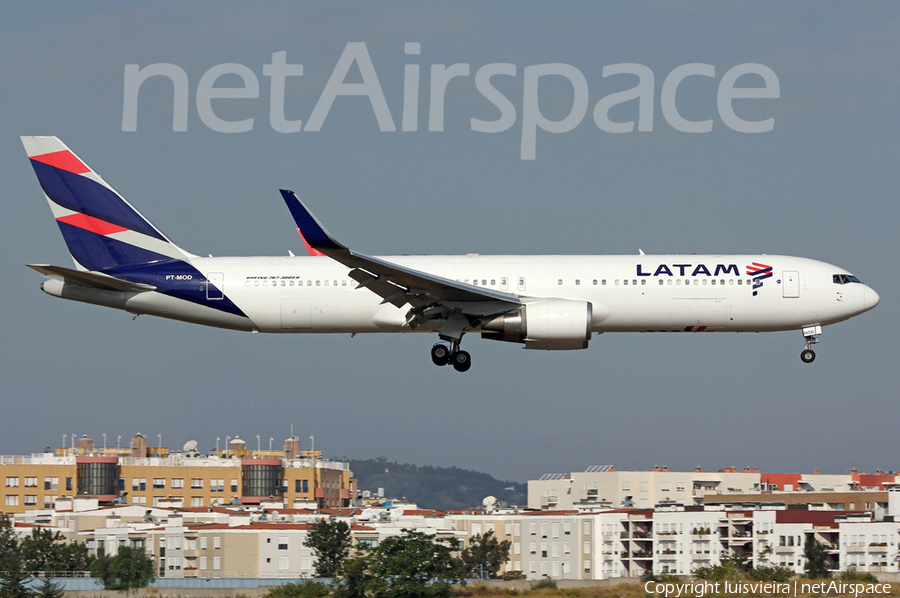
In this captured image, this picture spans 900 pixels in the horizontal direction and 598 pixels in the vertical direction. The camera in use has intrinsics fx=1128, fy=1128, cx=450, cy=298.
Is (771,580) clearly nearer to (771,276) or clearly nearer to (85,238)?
(771,276)

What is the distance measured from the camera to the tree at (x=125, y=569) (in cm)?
6688

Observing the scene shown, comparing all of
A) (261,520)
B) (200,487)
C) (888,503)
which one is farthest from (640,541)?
(200,487)

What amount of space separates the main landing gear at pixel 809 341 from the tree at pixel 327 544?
39305mm

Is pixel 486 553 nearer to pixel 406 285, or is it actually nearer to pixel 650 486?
pixel 650 486

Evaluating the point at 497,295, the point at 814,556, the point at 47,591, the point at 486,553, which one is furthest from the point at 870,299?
the point at 486,553

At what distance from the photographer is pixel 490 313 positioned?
4084 centimetres

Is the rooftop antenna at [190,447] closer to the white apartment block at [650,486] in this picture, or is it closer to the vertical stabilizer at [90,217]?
the white apartment block at [650,486]

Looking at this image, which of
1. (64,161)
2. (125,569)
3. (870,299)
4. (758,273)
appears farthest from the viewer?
(125,569)

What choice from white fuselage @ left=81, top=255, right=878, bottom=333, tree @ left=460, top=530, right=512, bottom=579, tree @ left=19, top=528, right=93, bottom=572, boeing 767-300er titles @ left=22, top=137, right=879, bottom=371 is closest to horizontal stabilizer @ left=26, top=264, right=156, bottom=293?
boeing 767-300er titles @ left=22, top=137, right=879, bottom=371

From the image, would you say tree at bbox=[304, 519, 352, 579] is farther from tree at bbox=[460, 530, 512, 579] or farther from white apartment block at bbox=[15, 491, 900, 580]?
tree at bbox=[460, 530, 512, 579]

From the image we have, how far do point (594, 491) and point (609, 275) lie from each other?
8688cm

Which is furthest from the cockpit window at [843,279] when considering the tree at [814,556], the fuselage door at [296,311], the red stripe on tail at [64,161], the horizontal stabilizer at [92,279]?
the tree at [814,556]

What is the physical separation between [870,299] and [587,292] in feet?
36.6

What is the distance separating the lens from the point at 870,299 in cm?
4328
